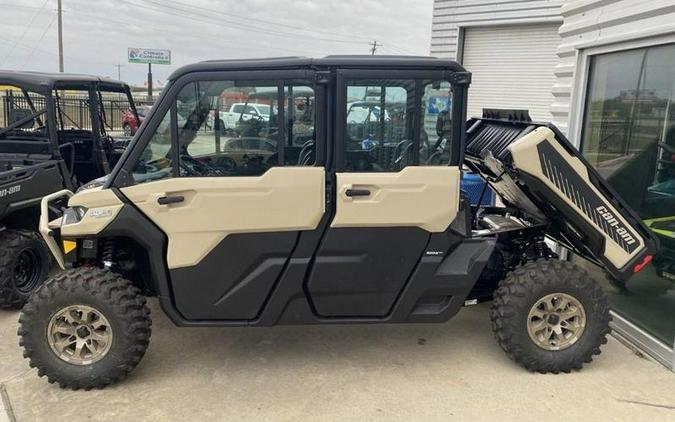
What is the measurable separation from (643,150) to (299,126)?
10.4 ft

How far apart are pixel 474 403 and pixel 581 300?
1138 millimetres

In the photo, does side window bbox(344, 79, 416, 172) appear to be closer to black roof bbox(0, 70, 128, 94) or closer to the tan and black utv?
the tan and black utv

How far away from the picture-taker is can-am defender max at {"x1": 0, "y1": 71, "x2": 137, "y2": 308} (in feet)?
16.3

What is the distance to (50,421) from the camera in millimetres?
3287

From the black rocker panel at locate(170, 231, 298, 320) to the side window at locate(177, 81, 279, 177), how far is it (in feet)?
1.59

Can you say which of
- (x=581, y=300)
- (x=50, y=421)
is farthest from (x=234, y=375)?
(x=581, y=300)

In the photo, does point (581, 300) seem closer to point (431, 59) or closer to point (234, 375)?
point (431, 59)

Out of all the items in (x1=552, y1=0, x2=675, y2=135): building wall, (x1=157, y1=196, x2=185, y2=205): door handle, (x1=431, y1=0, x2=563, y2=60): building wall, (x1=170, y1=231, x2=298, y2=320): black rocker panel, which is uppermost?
(x1=431, y1=0, x2=563, y2=60): building wall

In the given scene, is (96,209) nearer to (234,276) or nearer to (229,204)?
(229,204)

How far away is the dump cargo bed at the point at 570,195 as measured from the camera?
363cm

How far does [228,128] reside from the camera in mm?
3561

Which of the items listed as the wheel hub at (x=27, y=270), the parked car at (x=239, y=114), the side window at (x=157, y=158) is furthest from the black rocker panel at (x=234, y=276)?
the wheel hub at (x=27, y=270)

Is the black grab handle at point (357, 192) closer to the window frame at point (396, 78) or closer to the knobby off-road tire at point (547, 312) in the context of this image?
the window frame at point (396, 78)

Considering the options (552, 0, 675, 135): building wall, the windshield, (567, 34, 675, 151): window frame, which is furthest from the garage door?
the windshield
